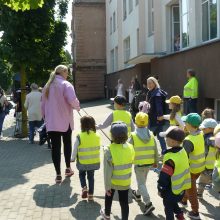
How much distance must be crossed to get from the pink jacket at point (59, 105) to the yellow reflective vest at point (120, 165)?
8.35 feet

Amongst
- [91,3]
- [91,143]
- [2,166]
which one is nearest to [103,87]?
[91,3]

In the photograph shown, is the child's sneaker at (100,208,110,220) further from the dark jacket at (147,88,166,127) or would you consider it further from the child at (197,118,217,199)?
the dark jacket at (147,88,166,127)

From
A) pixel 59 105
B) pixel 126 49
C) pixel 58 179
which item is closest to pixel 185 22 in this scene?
pixel 59 105

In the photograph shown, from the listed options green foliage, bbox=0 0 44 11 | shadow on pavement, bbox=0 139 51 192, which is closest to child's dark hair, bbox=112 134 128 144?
green foliage, bbox=0 0 44 11

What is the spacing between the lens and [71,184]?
301 inches

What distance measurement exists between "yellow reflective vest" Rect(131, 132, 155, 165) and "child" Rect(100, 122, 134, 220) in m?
0.70

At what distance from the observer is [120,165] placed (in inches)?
212

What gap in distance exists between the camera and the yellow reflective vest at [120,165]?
5.37 metres

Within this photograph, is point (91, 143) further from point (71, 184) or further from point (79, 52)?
point (79, 52)

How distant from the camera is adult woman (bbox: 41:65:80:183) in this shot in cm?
779


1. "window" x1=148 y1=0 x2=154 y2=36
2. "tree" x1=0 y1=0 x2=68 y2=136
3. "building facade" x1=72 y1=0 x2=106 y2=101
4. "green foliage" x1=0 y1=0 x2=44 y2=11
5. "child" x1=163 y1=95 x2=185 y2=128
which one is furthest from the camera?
"building facade" x1=72 y1=0 x2=106 y2=101

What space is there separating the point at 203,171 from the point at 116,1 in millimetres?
31613

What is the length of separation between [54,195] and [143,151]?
5.64ft

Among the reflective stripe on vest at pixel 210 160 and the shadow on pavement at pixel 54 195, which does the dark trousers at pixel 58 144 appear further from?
the reflective stripe on vest at pixel 210 160
